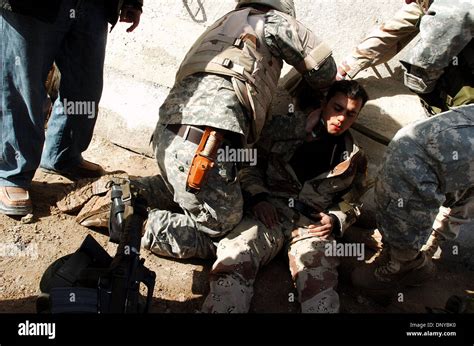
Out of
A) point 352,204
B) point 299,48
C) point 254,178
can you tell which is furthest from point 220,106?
point 352,204

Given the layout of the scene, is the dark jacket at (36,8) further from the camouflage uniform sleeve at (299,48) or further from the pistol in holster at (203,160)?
the camouflage uniform sleeve at (299,48)

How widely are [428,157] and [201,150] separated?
1.21 meters

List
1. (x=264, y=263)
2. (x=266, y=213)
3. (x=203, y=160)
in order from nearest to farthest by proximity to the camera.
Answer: (x=203, y=160) → (x=264, y=263) → (x=266, y=213)

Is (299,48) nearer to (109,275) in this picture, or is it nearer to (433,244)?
(433,244)

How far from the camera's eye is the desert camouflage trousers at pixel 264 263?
3020mm

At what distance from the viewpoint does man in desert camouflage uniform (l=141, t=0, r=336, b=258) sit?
10.2ft

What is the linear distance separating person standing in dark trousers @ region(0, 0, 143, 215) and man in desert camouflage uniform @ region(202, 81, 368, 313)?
1.12 metres

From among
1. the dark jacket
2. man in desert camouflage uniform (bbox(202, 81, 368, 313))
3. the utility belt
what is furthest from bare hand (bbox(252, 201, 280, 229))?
the dark jacket

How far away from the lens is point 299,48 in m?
3.23

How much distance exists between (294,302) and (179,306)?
26.4 inches

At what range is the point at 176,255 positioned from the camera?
3281 mm

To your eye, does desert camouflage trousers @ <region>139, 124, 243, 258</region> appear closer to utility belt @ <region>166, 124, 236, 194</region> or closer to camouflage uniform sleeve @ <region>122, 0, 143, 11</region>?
utility belt @ <region>166, 124, 236, 194</region>

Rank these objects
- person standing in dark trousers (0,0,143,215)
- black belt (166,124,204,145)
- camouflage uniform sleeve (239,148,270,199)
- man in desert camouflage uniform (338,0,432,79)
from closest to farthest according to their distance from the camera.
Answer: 1. person standing in dark trousers (0,0,143,215)
2. black belt (166,124,204,145)
3. camouflage uniform sleeve (239,148,270,199)
4. man in desert camouflage uniform (338,0,432,79)

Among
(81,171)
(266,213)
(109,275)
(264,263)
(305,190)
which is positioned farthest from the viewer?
(81,171)
